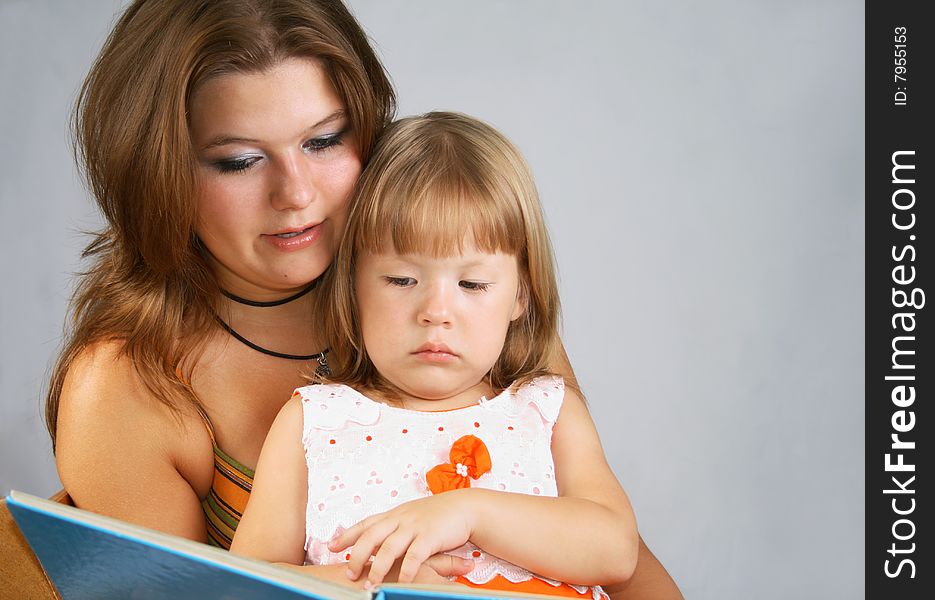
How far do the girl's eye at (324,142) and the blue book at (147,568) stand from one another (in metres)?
0.71

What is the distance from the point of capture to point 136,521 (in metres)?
1.74

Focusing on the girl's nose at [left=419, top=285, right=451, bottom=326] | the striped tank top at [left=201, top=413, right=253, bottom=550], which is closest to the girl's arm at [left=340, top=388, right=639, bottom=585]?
the girl's nose at [left=419, top=285, right=451, bottom=326]

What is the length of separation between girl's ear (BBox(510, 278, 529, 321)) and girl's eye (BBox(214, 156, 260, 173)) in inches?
17.7

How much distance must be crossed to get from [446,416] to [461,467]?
0.39ft

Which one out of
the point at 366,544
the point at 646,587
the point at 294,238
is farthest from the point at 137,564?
the point at 646,587

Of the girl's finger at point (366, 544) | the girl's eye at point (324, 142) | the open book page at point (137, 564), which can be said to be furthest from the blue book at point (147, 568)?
the girl's eye at point (324, 142)

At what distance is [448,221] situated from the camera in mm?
1573

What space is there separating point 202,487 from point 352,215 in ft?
1.83

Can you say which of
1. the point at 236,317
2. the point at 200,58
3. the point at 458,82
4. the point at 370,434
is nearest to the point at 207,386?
the point at 236,317

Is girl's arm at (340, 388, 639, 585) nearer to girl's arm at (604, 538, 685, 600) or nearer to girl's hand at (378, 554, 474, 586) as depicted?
girl's hand at (378, 554, 474, 586)

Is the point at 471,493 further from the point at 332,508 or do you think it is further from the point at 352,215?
the point at 352,215

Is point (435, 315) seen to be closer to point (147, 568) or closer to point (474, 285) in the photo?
point (474, 285)

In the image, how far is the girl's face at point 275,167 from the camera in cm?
168

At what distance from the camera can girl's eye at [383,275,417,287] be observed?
1601 millimetres
